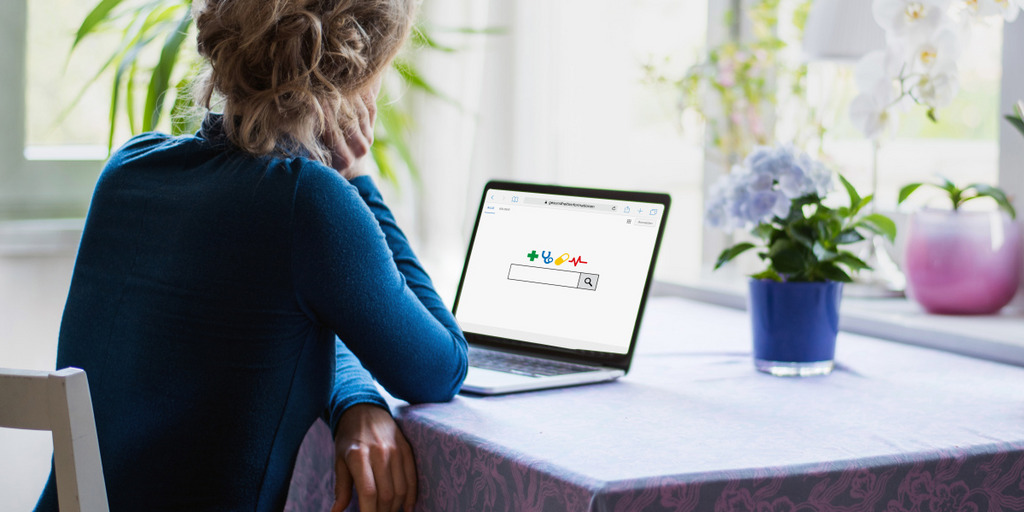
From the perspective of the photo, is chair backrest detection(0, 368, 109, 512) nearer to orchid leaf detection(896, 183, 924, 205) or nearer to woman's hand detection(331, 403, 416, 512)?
woman's hand detection(331, 403, 416, 512)

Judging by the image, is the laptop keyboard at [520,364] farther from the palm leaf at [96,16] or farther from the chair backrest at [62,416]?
the palm leaf at [96,16]

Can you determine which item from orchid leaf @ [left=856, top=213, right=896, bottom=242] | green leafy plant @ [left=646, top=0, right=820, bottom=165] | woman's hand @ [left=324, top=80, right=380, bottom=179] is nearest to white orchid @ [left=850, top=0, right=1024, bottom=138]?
orchid leaf @ [left=856, top=213, right=896, bottom=242]

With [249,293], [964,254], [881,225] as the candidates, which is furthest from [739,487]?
[964,254]

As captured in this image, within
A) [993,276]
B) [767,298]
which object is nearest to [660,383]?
[767,298]

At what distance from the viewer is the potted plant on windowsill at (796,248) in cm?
134

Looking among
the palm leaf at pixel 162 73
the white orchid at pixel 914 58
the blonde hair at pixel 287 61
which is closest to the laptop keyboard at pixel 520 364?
the blonde hair at pixel 287 61

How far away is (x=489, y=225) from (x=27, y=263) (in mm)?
1406

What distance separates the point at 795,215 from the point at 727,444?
48cm

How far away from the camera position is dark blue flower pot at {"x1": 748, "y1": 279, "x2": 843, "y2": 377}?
1354 mm

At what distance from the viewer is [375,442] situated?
42.4 inches

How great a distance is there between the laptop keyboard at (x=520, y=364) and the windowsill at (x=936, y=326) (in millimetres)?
571

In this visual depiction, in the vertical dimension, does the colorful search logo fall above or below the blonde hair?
below

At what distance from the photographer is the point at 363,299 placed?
1.02m

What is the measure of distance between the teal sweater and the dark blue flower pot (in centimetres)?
49
